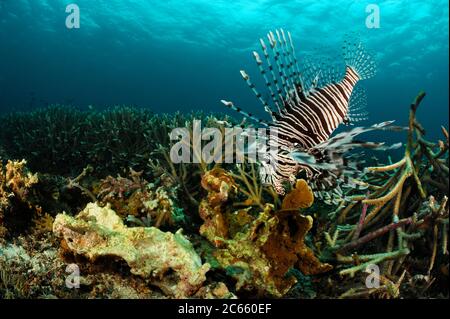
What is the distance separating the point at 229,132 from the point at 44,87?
3421 inches

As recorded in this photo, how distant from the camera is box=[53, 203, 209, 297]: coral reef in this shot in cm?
265

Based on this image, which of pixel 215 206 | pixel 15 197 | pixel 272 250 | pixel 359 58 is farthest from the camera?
pixel 359 58

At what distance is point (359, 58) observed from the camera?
4.79 meters

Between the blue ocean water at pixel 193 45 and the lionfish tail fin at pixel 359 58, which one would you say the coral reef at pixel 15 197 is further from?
the blue ocean water at pixel 193 45

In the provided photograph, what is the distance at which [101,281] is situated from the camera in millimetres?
2908

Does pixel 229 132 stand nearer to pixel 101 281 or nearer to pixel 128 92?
pixel 101 281

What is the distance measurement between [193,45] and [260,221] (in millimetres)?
46748

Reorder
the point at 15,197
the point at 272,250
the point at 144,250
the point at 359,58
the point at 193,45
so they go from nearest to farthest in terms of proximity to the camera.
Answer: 1. the point at 144,250
2. the point at 272,250
3. the point at 15,197
4. the point at 359,58
5. the point at 193,45

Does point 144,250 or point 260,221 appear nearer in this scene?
point 144,250

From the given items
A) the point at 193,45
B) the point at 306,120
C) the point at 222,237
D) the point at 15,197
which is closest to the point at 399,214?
the point at 306,120

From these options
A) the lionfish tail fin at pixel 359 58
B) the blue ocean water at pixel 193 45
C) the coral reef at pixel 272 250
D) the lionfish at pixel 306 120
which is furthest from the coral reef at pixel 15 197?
the blue ocean water at pixel 193 45

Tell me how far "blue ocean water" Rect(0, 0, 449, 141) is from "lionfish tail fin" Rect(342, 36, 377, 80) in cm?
1033

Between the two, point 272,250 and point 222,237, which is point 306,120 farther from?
point 222,237
